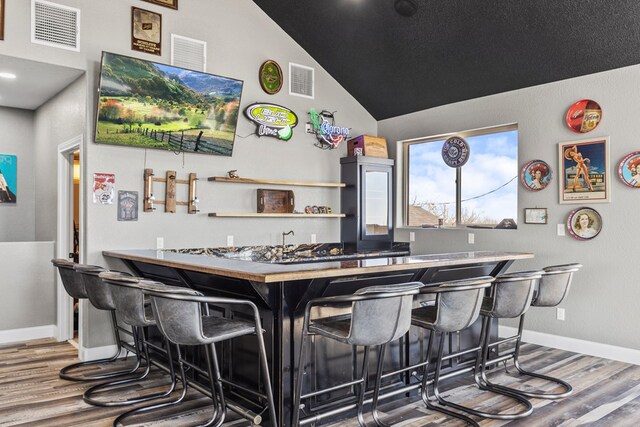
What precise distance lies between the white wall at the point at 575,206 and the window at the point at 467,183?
184 millimetres

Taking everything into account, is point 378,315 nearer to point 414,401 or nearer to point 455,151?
point 414,401

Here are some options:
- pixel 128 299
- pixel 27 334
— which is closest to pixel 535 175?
pixel 128 299

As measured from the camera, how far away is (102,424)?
2967mm

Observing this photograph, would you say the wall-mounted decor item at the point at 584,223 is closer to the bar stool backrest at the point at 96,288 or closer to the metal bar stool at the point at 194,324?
the metal bar stool at the point at 194,324

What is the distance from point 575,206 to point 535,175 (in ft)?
1.65

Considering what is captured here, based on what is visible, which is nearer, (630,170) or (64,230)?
(630,170)

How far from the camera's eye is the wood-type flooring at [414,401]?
119 inches

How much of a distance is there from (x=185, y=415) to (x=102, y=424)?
0.49m

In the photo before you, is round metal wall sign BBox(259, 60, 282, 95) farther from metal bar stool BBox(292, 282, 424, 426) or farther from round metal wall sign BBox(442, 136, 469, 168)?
metal bar stool BBox(292, 282, 424, 426)

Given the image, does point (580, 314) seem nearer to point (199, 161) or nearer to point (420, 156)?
point (420, 156)

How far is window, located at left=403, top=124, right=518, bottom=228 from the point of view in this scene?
536 cm

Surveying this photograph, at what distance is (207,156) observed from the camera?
5.03 meters

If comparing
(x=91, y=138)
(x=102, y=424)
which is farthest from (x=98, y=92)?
(x=102, y=424)

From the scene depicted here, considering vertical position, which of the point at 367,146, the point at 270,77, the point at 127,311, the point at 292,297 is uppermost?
the point at 270,77
